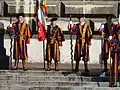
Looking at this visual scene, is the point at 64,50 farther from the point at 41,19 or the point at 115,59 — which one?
the point at 115,59

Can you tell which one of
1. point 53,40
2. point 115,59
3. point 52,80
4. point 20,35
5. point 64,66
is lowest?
point 64,66

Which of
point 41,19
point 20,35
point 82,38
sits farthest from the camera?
point 41,19

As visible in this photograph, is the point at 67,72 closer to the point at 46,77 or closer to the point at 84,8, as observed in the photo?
the point at 46,77

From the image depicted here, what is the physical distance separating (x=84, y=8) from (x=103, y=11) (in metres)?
0.69

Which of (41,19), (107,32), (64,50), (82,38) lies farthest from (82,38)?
(64,50)

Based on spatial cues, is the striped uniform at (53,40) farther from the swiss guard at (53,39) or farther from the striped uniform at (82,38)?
the striped uniform at (82,38)

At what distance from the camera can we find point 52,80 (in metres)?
15.3

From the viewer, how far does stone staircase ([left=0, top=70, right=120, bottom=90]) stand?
14.7 meters

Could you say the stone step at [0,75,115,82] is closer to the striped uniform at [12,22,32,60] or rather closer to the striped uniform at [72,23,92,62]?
the striped uniform at [72,23,92,62]

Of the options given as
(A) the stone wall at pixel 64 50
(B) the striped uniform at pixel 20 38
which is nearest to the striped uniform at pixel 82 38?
(B) the striped uniform at pixel 20 38

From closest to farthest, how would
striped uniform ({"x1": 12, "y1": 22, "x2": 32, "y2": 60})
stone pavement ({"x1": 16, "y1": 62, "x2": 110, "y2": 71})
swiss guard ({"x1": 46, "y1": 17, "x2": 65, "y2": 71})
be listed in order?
swiss guard ({"x1": 46, "y1": 17, "x2": 65, "y2": 71}), striped uniform ({"x1": 12, "y1": 22, "x2": 32, "y2": 60}), stone pavement ({"x1": 16, "y1": 62, "x2": 110, "y2": 71})

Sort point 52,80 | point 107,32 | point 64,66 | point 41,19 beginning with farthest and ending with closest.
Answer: point 64,66 → point 41,19 → point 107,32 → point 52,80

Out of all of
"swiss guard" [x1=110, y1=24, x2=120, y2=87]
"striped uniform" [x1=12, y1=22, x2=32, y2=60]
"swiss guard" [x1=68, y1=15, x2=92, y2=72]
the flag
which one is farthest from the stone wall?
"swiss guard" [x1=110, y1=24, x2=120, y2=87]

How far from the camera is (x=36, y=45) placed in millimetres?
19531
